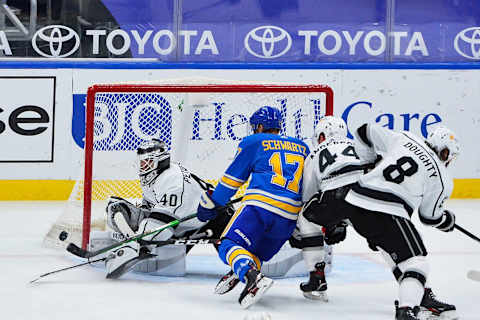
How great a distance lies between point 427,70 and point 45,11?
313cm

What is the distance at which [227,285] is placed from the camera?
131 inches

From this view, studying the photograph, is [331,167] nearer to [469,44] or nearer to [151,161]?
[151,161]

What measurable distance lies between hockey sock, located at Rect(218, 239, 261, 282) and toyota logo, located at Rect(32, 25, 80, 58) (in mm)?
3982

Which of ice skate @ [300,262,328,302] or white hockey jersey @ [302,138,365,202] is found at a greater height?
white hockey jersey @ [302,138,365,202]

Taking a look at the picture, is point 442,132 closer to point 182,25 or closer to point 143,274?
point 143,274

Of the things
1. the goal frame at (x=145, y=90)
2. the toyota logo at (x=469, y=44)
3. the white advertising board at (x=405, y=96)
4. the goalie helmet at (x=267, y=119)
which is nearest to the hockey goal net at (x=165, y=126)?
the goal frame at (x=145, y=90)

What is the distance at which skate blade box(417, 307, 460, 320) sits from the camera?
2.92 m

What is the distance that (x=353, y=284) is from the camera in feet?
12.1

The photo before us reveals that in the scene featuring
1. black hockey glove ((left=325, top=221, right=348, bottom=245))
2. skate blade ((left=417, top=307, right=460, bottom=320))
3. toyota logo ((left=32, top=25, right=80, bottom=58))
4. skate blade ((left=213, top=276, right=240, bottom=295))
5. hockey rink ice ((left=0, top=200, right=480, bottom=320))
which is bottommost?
hockey rink ice ((left=0, top=200, right=480, bottom=320))

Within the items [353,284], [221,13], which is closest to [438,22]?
[221,13]

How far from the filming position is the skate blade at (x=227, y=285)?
3.32 metres

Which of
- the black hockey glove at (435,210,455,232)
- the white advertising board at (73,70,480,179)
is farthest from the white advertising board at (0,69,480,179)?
the black hockey glove at (435,210,455,232)

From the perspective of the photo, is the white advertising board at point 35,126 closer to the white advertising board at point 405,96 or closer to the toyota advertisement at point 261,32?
the toyota advertisement at point 261,32

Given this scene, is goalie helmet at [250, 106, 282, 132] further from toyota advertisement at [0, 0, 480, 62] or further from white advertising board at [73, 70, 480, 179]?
toyota advertisement at [0, 0, 480, 62]
